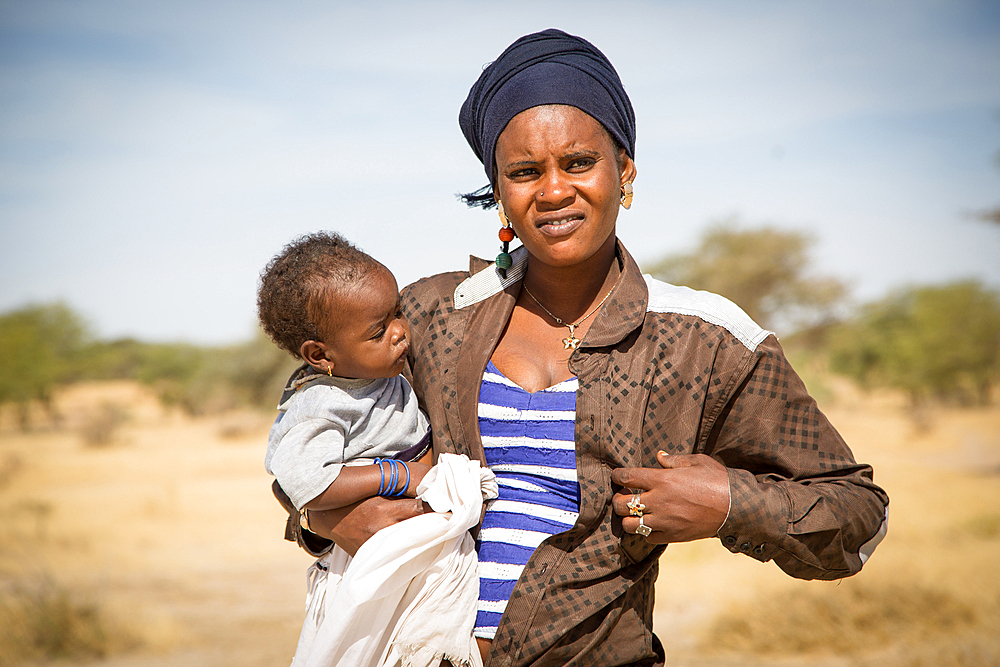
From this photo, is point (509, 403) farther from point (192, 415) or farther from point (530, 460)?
point (192, 415)

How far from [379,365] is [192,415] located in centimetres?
2514

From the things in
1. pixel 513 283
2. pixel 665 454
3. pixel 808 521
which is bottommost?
pixel 808 521

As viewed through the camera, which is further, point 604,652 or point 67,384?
point 67,384

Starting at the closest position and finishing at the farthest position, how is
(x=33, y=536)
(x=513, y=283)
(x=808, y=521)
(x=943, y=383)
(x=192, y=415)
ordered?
(x=808, y=521), (x=513, y=283), (x=33, y=536), (x=943, y=383), (x=192, y=415)

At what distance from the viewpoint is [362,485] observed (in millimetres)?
1891

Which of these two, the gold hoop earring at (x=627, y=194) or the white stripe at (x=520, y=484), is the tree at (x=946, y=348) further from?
the white stripe at (x=520, y=484)

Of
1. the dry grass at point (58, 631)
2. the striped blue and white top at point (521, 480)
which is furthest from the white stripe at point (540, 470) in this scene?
the dry grass at point (58, 631)

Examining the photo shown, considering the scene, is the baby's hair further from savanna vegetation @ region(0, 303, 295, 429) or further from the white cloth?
savanna vegetation @ region(0, 303, 295, 429)

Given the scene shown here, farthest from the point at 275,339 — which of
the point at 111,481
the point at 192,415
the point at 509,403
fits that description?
the point at 192,415

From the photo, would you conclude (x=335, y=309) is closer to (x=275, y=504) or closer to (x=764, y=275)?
(x=275, y=504)

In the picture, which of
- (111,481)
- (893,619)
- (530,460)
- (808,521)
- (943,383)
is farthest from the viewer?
(943,383)

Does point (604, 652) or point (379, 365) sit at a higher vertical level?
point (379, 365)

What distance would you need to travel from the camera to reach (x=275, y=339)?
2059 millimetres

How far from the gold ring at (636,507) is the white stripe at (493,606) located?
0.40m
